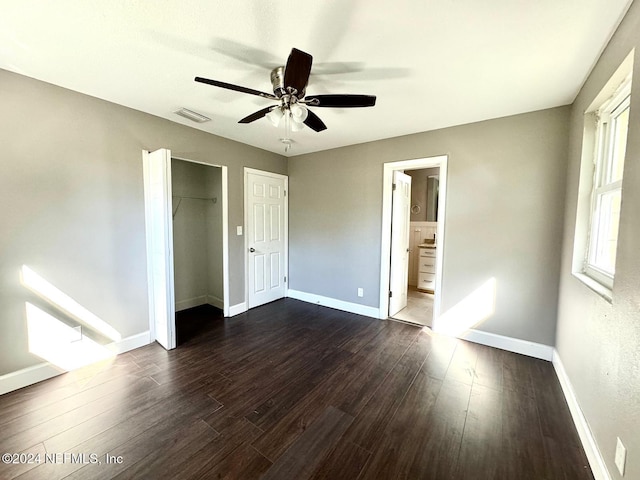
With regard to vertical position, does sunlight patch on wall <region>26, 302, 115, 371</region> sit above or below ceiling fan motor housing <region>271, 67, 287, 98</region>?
below

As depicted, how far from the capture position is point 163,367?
2.41 metres

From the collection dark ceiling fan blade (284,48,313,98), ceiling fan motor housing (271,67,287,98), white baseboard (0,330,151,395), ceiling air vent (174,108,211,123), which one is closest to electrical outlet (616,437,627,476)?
dark ceiling fan blade (284,48,313,98)

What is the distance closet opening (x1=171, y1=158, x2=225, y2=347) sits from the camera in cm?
388

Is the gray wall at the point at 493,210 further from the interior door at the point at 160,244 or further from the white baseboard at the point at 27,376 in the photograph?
the white baseboard at the point at 27,376

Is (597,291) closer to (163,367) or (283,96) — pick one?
(283,96)

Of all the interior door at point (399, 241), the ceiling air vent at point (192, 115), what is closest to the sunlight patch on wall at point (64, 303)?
the ceiling air vent at point (192, 115)

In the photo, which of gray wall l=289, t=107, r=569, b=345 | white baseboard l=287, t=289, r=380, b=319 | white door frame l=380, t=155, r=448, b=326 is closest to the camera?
gray wall l=289, t=107, r=569, b=345

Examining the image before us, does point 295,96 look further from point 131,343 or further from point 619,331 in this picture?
point 131,343

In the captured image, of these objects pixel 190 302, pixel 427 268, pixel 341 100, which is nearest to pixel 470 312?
pixel 427 268

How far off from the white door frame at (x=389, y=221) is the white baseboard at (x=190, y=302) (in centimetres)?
285

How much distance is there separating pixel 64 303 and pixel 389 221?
3514mm

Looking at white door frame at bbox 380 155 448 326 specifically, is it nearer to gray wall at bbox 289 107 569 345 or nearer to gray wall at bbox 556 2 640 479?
gray wall at bbox 289 107 569 345

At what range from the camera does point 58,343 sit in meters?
2.27

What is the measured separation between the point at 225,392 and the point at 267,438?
0.61m
